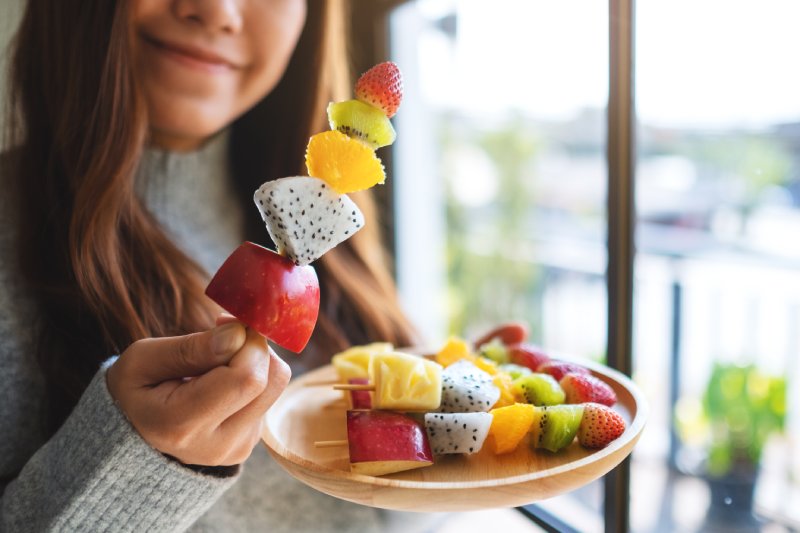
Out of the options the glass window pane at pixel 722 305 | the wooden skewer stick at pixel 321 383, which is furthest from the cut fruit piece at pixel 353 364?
the glass window pane at pixel 722 305

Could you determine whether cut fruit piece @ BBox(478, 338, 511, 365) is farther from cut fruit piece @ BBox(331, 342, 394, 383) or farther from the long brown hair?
the long brown hair

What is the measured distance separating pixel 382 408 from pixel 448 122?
3.21m

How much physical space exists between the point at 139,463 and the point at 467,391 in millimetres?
446

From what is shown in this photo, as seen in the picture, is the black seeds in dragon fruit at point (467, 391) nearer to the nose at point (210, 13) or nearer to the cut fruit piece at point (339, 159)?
the cut fruit piece at point (339, 159)

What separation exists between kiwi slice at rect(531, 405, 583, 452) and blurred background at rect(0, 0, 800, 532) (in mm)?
291

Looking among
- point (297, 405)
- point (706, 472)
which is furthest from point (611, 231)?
point (706, 472)

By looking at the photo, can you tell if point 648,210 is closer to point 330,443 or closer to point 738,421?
point 738,421

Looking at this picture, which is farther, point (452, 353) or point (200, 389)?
point (452, 353)

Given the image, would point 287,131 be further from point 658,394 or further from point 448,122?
point 448,122

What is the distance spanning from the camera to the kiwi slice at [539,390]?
0.95 metres

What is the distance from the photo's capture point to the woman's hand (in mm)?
695

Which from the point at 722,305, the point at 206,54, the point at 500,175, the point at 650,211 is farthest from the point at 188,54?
the point at 650,211

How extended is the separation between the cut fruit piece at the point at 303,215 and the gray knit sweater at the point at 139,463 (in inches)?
11.7

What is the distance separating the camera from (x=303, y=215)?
777 millimetres
